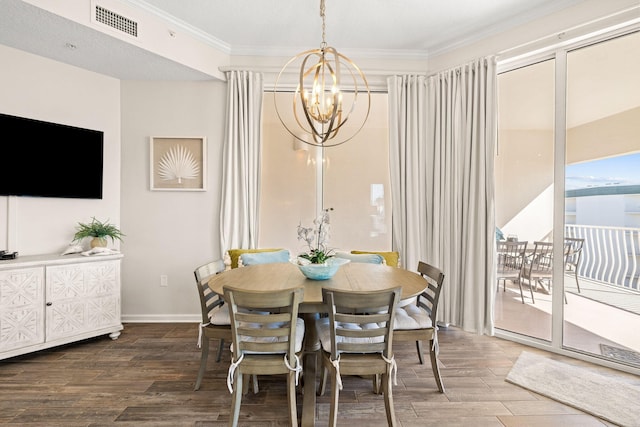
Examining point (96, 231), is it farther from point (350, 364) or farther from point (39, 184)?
point (350, 364)

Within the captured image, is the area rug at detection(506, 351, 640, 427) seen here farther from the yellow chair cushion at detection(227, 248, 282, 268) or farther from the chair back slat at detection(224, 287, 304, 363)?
the yellow chair cushion at detection(227, 248, 282, 268)

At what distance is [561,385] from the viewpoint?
8.08 feet

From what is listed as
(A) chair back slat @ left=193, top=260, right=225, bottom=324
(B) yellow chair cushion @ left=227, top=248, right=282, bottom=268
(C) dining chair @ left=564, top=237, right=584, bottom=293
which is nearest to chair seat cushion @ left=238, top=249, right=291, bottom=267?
(B) yellow chair cushion @ left=227, top=248, right=282, bottom=268

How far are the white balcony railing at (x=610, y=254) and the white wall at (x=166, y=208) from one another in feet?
11.8

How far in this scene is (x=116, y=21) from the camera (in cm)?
289

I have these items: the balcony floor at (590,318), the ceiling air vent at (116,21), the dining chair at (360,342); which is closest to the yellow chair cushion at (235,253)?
the dining chair at (360,342)

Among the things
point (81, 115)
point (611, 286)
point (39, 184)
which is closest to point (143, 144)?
point (81, 115)

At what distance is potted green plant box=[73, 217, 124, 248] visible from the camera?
337 centimetres

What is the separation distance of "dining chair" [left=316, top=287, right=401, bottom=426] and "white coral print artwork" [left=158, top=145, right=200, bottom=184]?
2.71 meters

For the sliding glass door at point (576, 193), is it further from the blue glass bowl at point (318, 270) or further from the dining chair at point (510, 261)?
the blue glass bowl at point (318, 270)

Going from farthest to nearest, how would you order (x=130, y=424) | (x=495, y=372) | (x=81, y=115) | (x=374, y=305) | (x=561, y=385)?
(x=81, y=115) → (x=495, y=372) → (x=561, y=385) → (x=130, y=424) → (x=374, y=305)

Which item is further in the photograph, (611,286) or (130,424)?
(611,286)

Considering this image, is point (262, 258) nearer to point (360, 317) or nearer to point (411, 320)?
point (411, 320)

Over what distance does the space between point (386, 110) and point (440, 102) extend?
0.62 meters
